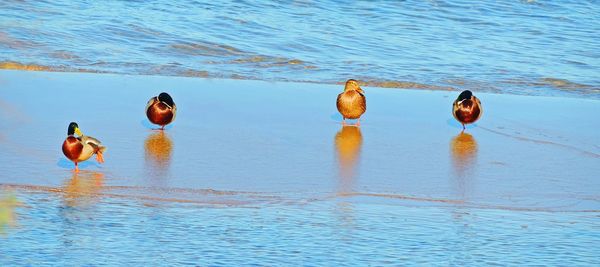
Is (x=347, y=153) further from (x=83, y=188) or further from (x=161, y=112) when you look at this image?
(x=83, y=188)

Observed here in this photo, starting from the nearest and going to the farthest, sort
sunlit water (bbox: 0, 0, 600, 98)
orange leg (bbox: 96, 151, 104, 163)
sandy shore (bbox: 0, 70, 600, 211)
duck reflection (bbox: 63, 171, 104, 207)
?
duck reflection (bbox: 63, 171, 104, 207) < sandy shore (bbox: 0, 70, 600, 211) < orange leg (bbox: 96, 151, 104, 163) < sunlit water (bbox: 0, 0, 600, 98)

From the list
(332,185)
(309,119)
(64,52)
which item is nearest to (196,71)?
(64,52)

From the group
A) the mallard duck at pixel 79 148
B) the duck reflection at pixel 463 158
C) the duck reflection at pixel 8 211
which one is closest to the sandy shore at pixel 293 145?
the duck reflection at pixel 463 158

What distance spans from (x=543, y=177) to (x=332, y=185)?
69.5 inches

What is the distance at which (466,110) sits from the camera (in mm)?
10891

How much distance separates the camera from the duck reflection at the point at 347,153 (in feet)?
27.4

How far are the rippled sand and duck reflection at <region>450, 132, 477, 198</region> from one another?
0.02 meters

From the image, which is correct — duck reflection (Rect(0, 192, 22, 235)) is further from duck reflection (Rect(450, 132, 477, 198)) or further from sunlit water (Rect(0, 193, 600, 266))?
duck reflection (Rect(450, 132, 477, 198))

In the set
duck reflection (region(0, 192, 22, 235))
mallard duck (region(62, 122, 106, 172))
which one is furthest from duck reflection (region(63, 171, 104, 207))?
duck reflection (region(0, 192, 22, 235))

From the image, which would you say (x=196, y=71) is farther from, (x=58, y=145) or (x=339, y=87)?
(x=58, y=145)

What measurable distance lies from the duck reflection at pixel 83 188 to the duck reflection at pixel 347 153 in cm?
174

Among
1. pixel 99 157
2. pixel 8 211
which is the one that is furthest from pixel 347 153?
pixel 8 211

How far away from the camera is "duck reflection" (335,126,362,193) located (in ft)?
27.4

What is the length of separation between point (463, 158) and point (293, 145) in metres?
1.46
